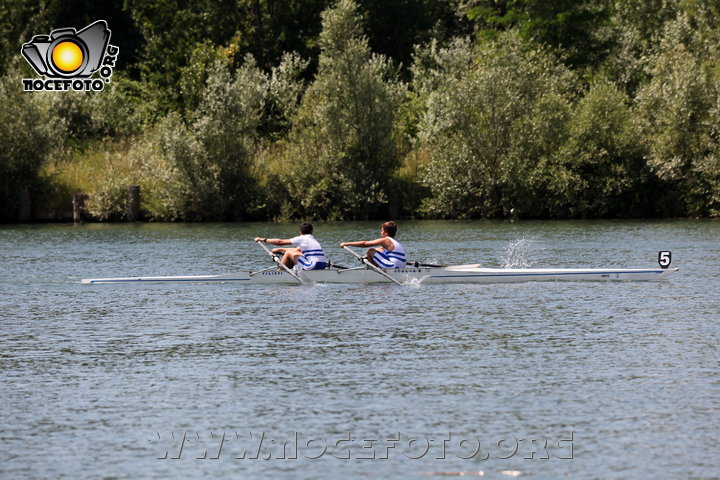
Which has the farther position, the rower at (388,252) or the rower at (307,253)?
the rower at (307,253)

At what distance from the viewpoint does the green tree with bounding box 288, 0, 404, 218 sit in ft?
204

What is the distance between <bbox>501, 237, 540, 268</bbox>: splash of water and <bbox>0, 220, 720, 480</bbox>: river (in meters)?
5.67

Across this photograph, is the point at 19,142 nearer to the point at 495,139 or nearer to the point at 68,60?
the point at 68,60

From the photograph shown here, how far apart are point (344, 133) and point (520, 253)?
25125mm

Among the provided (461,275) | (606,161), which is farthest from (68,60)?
(461,275)

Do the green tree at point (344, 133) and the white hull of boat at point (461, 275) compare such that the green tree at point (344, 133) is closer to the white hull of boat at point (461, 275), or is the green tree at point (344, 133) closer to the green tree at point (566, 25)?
the green tree at point (566, 25)

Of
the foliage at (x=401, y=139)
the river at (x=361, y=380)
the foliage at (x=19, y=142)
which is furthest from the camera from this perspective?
the foliage at (x=19, y=142)

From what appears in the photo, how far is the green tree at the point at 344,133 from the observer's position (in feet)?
204

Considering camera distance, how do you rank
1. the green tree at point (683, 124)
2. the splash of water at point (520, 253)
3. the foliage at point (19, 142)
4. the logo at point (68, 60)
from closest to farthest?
1. the splash of water at point (520, 253)
2. the green tree at point (683, 124)
3. the logo at point (68, 60)
4. the foliage at point (19, 142)

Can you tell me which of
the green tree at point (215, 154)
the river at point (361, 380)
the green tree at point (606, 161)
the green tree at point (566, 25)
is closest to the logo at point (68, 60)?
the green tree at point (215, 154)

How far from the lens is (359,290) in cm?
2862

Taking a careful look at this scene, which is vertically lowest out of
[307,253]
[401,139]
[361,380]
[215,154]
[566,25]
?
[361,380]

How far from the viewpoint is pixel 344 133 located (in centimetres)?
6259

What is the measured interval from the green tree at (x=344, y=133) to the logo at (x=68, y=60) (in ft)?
37.5
